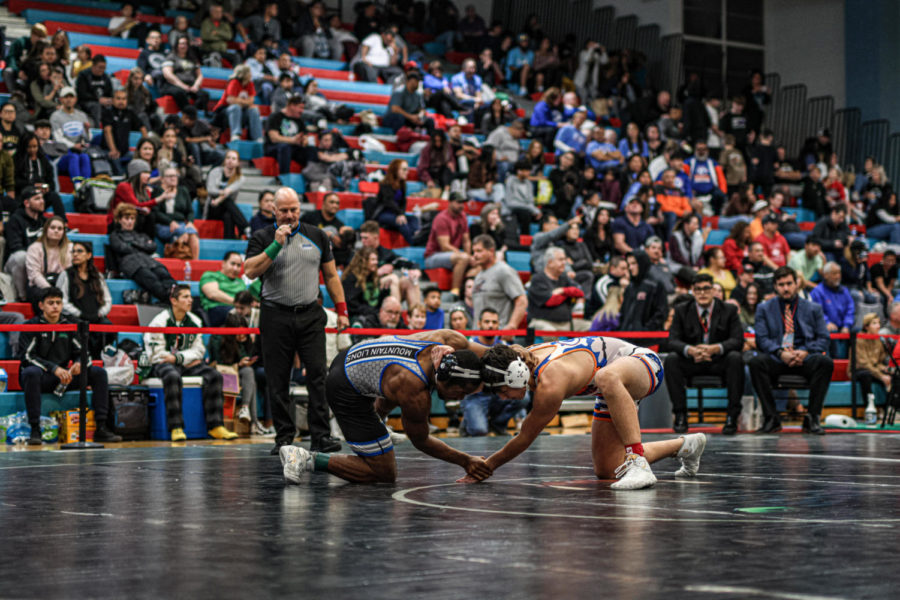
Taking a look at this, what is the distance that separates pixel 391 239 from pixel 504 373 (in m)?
9.92

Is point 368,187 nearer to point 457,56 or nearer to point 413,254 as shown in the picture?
point 413,254

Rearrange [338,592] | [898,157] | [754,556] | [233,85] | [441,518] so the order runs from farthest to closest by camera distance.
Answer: [898,157] → [233,85] → [441,518] → [754,556] → [338,592]

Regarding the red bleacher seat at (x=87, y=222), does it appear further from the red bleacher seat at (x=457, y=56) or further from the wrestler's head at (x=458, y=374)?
the red bleacher seat at (x=457, y=56)

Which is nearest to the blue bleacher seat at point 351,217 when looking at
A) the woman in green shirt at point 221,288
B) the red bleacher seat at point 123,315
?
the woman in green shirt at point 221,288

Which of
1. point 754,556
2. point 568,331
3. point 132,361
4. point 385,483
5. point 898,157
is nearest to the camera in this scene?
point 754,556

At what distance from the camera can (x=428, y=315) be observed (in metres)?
12.7

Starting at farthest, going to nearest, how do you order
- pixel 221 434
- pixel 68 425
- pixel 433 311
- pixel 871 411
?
pixel 871 411
pixel 433 311
pixel 221 434
pixel 68 425

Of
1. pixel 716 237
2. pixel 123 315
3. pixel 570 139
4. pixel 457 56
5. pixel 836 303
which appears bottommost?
pixel 123 315

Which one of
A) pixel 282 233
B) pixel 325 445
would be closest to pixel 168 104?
pixel 282 233

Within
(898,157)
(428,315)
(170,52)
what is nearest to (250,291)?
(428,315)

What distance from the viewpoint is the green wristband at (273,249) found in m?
7.92

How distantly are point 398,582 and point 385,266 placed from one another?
1001cm

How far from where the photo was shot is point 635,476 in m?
6.12

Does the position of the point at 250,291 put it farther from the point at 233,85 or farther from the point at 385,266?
the point at 233,85
